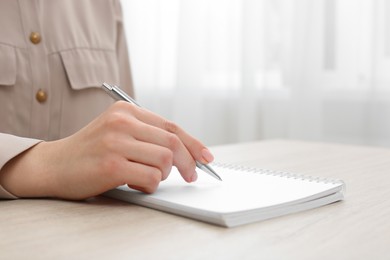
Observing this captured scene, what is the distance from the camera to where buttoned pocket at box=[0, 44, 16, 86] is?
4.05ft

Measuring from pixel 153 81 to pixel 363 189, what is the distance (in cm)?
168

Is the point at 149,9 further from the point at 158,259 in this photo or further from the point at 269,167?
the point at 158,259

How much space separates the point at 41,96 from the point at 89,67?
0.15 metres

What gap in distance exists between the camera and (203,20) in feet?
7.34

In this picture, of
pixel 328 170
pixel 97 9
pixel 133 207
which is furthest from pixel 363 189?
pixel 97 9

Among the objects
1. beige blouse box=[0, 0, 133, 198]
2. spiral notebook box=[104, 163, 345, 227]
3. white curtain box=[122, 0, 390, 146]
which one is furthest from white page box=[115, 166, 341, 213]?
white curtain box=[122, 0, 390, 146]

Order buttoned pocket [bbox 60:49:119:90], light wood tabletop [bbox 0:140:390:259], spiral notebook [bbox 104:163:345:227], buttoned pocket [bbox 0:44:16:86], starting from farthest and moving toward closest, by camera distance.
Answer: buttoned pocket [bbox 60:49:119:90], buttoned pocket [bbox 0:44:16:86], spiral notebook [bbox 104:163:345:227], light wood tabletop [bbox 0:140:390:259]

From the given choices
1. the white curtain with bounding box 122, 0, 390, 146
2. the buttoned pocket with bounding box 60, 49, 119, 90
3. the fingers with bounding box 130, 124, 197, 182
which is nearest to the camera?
the fingers with bounding box 130, 124, 197, 182

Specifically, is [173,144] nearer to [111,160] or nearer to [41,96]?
[111,160]

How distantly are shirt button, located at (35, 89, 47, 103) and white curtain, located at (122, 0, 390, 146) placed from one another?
3.09 feet

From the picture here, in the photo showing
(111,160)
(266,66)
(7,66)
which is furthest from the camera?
(266,66)

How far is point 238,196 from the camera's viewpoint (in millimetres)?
681

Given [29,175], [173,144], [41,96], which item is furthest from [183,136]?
[41,96]

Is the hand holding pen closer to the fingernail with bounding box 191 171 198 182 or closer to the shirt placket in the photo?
the fingernail with bounding box 191 171 198 182
